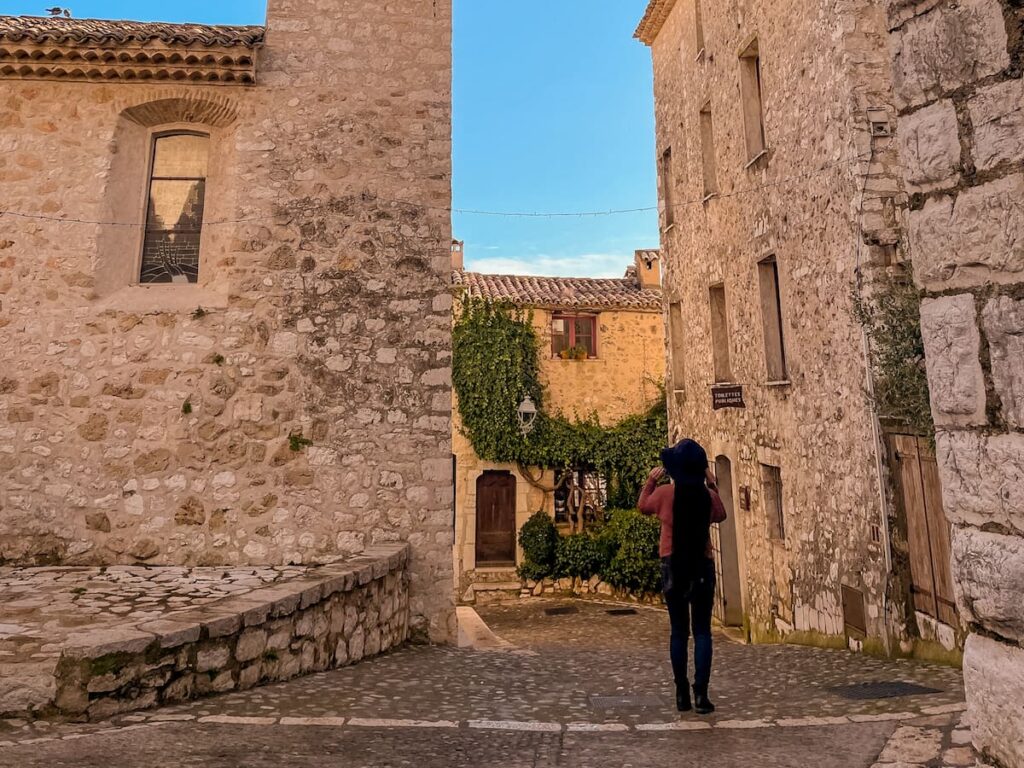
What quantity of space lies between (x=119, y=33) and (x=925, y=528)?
9.14 metres

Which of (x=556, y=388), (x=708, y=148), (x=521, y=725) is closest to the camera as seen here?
(x=521, y=725)

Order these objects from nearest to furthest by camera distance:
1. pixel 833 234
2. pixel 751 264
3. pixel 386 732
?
pixel 386 732
pixel 833 234
pixel 751 264

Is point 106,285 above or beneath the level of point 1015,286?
above

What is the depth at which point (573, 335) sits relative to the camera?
15.8 metres

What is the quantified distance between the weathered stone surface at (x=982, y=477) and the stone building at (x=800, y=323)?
4022 mm

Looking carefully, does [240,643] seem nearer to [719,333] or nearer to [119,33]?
[119,33]

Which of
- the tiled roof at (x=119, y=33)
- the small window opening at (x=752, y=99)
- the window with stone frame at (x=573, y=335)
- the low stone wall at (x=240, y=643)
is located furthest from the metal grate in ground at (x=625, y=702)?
the window with stone frame at (x=573, y=335)

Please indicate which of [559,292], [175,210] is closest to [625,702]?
[175,210]

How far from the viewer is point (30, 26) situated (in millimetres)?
6438

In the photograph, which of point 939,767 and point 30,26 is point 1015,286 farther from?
point 30,26

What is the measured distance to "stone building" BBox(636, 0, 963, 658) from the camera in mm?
6023

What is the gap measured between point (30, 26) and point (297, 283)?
3817 mm

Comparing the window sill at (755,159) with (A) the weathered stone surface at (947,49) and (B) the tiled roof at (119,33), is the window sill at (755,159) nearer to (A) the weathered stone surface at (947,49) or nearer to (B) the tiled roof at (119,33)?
(B) the tiled roof at (119,33)

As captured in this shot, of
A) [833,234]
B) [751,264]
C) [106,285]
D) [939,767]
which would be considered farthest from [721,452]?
[106,285]
